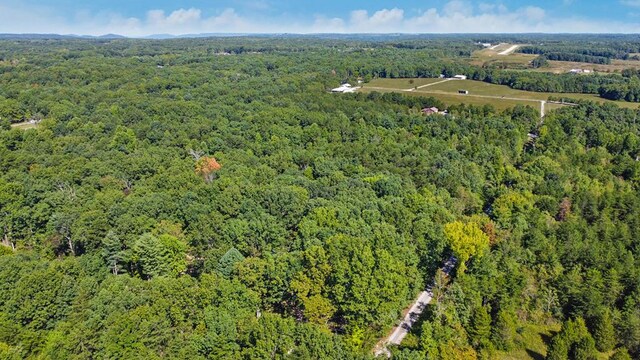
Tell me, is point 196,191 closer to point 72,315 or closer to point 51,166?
point 72,315

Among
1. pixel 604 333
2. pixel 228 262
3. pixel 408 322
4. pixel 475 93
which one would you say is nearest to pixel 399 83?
pixel 475 93

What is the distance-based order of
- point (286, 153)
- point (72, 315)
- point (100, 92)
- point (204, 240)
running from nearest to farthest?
1. point (72, 315)
2. point (204, 240)
3. point (286, 153)
4. point (100, 92)

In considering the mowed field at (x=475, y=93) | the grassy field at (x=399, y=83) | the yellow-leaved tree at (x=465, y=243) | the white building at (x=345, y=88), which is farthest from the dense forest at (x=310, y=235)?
the grassy field at (x=399, y=83)

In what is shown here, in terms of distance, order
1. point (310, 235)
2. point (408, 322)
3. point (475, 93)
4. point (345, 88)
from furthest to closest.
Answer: point (345, 88), point (475, 93), point (310, 235), point (408, 322)

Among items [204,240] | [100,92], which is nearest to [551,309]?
[204,240]

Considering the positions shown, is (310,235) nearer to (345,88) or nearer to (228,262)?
(228,262)

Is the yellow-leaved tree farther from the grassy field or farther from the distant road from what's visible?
the grassy field

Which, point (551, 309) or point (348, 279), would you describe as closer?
point (348, 279)
